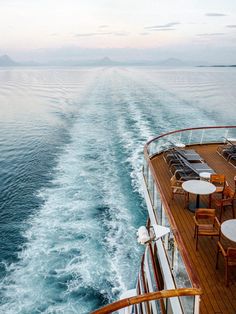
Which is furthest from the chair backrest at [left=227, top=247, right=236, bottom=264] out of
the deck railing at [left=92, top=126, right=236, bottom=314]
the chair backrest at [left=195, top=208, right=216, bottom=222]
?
the chair backrest at [left=195, top=208, right=216, bottom=222]

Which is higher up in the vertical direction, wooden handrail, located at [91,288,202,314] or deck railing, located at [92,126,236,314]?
wooden handrail, located at [91,288,202,314]

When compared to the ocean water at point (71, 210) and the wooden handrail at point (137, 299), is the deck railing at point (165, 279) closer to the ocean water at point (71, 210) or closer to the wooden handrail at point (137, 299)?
the wooden handrail at point (137, 299)

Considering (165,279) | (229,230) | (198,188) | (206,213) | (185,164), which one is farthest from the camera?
(185,164)

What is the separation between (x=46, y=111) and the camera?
3919 centimetres

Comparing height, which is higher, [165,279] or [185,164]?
[185,164]

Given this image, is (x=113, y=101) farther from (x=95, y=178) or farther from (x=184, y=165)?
(x=184, y=165)

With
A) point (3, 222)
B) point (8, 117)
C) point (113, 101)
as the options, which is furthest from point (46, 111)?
point (3, 222)

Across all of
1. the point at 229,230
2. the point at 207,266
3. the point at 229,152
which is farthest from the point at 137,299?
the point at 229,152

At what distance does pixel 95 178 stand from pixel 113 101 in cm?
2758

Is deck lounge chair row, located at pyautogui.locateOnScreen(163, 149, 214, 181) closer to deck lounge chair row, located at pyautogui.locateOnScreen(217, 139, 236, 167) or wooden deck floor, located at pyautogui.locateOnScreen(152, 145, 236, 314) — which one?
wooden deck floor, located at pyautogui.locateOnScreen(152, 145, 236, 314)

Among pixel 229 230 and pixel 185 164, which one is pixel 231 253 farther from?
pixel 185 164

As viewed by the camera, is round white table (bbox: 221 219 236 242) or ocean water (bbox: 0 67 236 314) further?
ocean water (bbox: 0 67 236 314)

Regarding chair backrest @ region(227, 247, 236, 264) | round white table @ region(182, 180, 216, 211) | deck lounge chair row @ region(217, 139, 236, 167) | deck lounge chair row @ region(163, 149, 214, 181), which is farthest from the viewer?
deck lounge chair row @ region(217, 139, 236, 167)

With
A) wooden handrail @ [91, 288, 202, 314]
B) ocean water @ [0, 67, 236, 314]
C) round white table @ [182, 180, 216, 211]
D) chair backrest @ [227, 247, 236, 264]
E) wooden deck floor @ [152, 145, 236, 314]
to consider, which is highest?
wooden handrail @ [91, 288, 202, 314]
